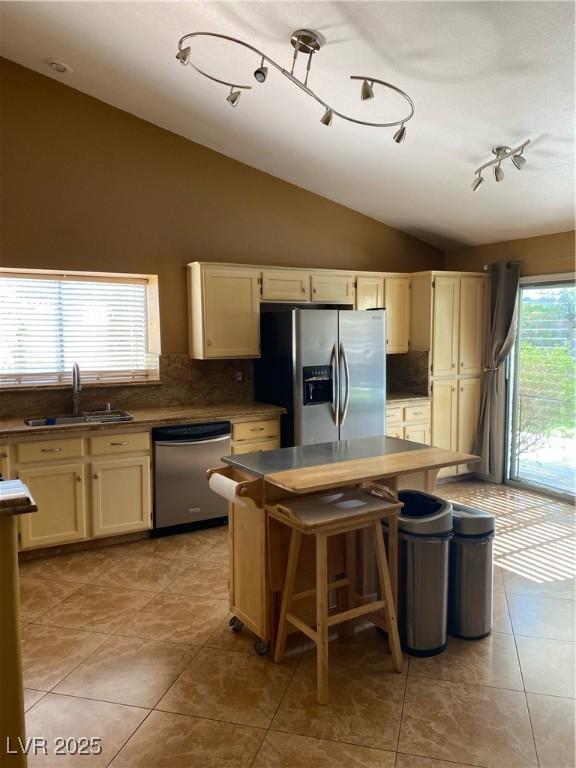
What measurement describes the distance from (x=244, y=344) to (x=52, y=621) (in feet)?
8.02

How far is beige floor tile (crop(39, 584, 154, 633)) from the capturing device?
297 cm

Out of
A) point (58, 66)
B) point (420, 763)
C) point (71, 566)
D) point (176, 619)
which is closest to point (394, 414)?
point (176, 619)

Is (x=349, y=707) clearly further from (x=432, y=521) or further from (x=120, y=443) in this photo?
(x=120, y=443)

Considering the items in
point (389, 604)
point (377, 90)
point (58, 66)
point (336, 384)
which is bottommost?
point (389, 604)

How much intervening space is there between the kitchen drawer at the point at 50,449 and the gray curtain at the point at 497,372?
3727 millimetres

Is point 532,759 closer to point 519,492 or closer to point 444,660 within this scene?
point 444,660

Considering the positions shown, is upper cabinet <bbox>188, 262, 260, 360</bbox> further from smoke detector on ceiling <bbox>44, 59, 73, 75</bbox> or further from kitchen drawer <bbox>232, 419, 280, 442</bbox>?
smoke detector on ceiling <bbox>44, 59, 73, 75</bbox>

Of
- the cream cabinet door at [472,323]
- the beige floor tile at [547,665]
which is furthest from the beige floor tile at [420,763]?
the cream cabinet door at [472,323]

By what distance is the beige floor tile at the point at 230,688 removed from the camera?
226 cm

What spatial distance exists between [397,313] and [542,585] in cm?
284

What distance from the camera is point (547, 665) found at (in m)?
2.58

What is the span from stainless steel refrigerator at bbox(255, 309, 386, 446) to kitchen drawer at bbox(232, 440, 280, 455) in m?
0.09

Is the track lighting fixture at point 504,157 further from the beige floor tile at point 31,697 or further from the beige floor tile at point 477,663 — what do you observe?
the beige floor tile at point 31,697

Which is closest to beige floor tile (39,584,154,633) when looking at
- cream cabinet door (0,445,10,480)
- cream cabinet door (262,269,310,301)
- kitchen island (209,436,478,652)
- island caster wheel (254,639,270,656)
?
kitchen island (209,436,478,652)
